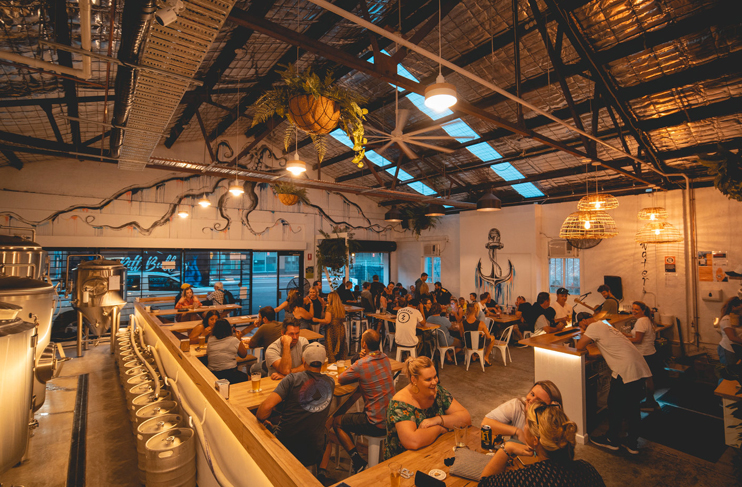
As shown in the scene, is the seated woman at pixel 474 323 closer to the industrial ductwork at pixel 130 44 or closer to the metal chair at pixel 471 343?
the metal chair at pixel 471 343

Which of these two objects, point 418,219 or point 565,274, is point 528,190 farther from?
point 418,219

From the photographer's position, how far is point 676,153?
22.5 feet

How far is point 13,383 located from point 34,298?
67.0 inches

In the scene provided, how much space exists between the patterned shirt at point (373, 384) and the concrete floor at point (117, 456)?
818mm

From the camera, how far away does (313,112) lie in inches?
109

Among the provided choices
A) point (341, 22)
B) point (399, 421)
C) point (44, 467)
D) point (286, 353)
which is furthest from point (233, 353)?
point (341, 22)

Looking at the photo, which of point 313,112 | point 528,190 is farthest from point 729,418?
point 528,190

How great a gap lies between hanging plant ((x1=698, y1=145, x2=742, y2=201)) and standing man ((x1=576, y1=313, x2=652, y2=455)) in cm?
176

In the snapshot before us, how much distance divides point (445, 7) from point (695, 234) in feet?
23.5

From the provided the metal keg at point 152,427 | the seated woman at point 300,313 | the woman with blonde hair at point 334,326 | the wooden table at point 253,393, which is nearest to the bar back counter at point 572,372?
the wooden table at point 253,393

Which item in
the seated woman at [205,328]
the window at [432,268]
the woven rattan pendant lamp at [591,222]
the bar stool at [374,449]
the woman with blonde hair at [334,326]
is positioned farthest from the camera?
the window at [432,268]

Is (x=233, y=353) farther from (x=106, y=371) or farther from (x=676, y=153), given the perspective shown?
(x=676, y=153)

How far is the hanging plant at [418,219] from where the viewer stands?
1233 centimetres

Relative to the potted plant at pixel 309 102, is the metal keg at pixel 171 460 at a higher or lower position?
lower
